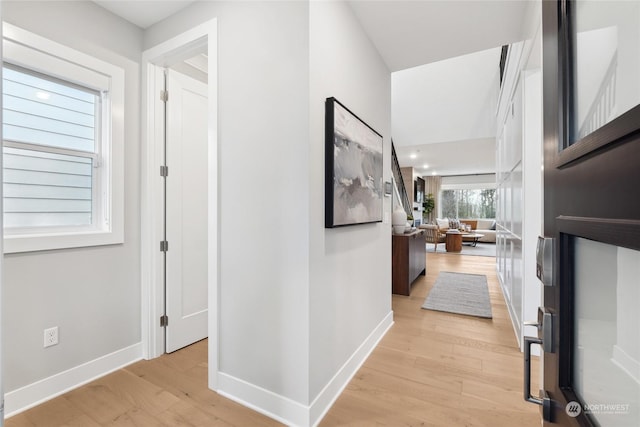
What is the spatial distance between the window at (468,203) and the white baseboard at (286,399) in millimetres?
11650

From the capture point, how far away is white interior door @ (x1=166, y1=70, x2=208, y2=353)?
7.75 ft

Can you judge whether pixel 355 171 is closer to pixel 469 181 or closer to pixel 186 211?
pixel 186 211

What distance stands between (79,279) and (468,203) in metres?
12.7

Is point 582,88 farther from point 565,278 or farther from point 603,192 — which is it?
point 565,278

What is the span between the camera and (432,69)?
18.8ft

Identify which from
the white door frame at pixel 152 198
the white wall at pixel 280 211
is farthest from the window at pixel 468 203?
the white door frame at pixel 152 198

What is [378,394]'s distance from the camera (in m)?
1.82

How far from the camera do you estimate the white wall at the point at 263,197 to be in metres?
1.56

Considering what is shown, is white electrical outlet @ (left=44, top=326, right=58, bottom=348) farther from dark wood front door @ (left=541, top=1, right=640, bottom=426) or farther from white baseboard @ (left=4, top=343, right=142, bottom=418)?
dark wood front door @ (left=541, top=1, right=640, bottom=426)

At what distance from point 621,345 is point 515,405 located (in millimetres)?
1702

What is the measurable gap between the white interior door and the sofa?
8.42 metres

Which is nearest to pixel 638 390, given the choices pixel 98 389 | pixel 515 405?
pixel 515 405

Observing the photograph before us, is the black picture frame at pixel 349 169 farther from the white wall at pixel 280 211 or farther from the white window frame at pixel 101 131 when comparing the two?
the white window frame at pixel 101 131

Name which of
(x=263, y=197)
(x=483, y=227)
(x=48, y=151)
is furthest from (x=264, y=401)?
(x=483, y=227)
